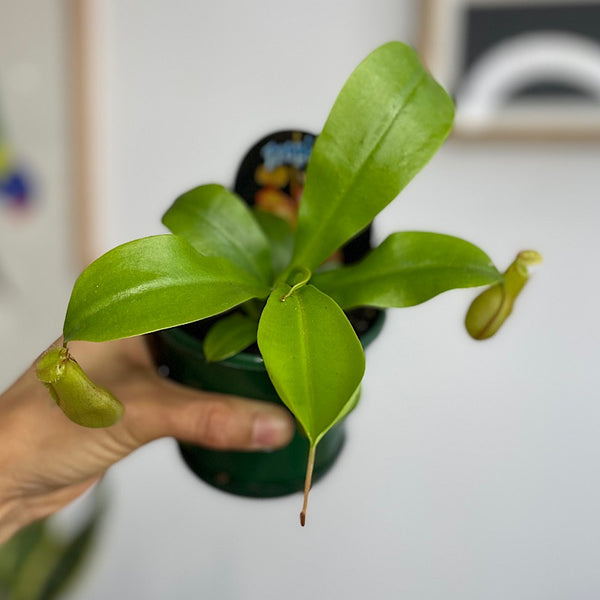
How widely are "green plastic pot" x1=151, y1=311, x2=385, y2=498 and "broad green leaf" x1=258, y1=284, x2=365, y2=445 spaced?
10 cm

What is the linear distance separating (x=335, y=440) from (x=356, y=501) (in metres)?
0.20

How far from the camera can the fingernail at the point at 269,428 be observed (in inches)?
19.7

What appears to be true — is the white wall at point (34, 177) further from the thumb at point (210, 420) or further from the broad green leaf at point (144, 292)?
the broad green leaf at point (144, 292)

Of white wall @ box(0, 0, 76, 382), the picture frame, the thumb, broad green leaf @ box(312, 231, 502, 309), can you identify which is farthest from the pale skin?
the picture frame

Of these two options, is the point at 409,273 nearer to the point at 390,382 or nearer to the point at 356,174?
the point at 356,174

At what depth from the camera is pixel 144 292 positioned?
1.24 feet

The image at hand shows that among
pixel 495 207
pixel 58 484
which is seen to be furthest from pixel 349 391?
pixel 495 207

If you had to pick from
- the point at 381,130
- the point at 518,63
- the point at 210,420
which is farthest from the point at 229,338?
the point at 518,63

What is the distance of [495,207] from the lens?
96cm

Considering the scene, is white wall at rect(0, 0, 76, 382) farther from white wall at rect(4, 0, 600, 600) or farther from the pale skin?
the pale skin

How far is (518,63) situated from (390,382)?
22.0 inches

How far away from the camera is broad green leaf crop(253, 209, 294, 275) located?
592mm

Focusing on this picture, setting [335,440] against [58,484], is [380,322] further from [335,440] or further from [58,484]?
[58,484]

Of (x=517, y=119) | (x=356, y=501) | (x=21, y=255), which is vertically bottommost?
(x=356, y=501)
